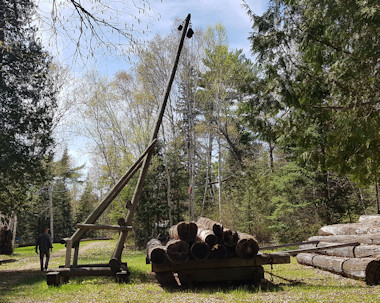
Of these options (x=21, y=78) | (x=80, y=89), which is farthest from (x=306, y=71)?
(x=80, y=89)

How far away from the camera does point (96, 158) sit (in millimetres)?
32469

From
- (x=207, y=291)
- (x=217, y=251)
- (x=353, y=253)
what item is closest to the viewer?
(x=207, y=291)

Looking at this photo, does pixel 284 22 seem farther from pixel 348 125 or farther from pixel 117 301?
pixel 117 301

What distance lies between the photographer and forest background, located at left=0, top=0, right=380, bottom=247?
8836 millimetres

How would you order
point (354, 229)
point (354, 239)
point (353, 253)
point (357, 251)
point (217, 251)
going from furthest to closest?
point (354, 229), point (354, 239), point (353, 253), point (357, 251), point (217, 251)

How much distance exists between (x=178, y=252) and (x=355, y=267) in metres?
4.45

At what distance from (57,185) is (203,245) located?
39311mm

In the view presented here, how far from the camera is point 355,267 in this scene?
28.0 ft

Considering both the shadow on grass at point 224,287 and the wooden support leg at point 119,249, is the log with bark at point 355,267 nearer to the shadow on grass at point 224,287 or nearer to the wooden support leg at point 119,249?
the shadow on grass at point 224,287

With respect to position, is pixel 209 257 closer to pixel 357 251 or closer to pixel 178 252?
pixel 178 252

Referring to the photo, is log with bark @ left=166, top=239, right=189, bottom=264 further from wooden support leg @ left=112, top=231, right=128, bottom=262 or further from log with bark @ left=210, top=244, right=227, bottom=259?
wooden support leg @ left=112, top=231, right=128, bottom=262

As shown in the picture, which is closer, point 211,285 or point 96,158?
point 211,285

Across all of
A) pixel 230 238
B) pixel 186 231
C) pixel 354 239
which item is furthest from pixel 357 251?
pixel 186 231

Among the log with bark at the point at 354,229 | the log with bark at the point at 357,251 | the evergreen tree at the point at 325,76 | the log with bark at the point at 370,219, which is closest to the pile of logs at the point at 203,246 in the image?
the log with bark at the point at 357,251
